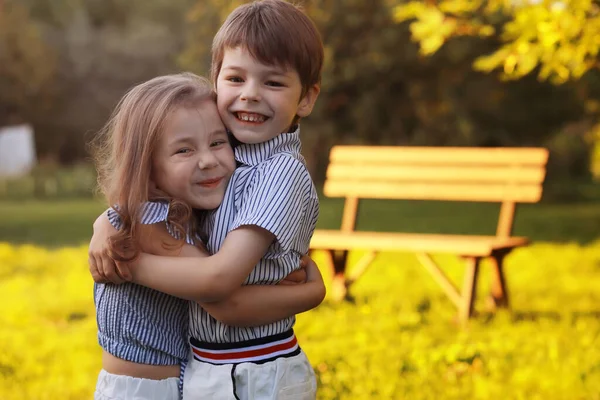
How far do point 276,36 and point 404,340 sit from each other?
10.2 feet

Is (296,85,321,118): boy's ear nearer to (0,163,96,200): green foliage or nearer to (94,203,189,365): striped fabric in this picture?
(94,203,189,365): striped fabric

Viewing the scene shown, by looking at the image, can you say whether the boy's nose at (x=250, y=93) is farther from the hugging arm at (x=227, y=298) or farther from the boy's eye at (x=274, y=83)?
the hugging arm at (x=227, y=298)

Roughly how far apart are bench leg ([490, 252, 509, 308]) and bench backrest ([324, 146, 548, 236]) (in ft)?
0.74

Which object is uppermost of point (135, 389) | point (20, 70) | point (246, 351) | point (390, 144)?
point (20, 70)

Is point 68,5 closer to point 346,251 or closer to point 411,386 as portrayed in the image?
point 346,251

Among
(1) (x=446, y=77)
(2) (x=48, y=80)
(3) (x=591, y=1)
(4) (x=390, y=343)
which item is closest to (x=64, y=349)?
(4) (x=390, y=343)

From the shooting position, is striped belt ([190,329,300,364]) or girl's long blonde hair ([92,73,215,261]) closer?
girl's long blonde hair ([92,73,215,261])

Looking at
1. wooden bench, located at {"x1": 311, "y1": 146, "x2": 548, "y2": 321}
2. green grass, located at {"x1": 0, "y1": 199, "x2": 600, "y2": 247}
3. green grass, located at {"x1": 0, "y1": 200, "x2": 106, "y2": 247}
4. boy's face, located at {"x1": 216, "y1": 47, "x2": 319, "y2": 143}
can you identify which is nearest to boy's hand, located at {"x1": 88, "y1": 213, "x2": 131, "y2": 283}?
boy's face, located at {"x1": 216, "y1": 47, "x2": 319, "y2": 143}

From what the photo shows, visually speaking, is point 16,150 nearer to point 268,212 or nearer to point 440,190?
point 440,190

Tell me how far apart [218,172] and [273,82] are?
0.26 meters

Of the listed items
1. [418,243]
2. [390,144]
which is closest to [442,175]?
[418,243]

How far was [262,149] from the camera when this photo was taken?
2172 millimetres

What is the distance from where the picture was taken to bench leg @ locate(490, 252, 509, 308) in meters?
5.59

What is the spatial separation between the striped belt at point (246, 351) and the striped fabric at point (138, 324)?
0.25 feet
